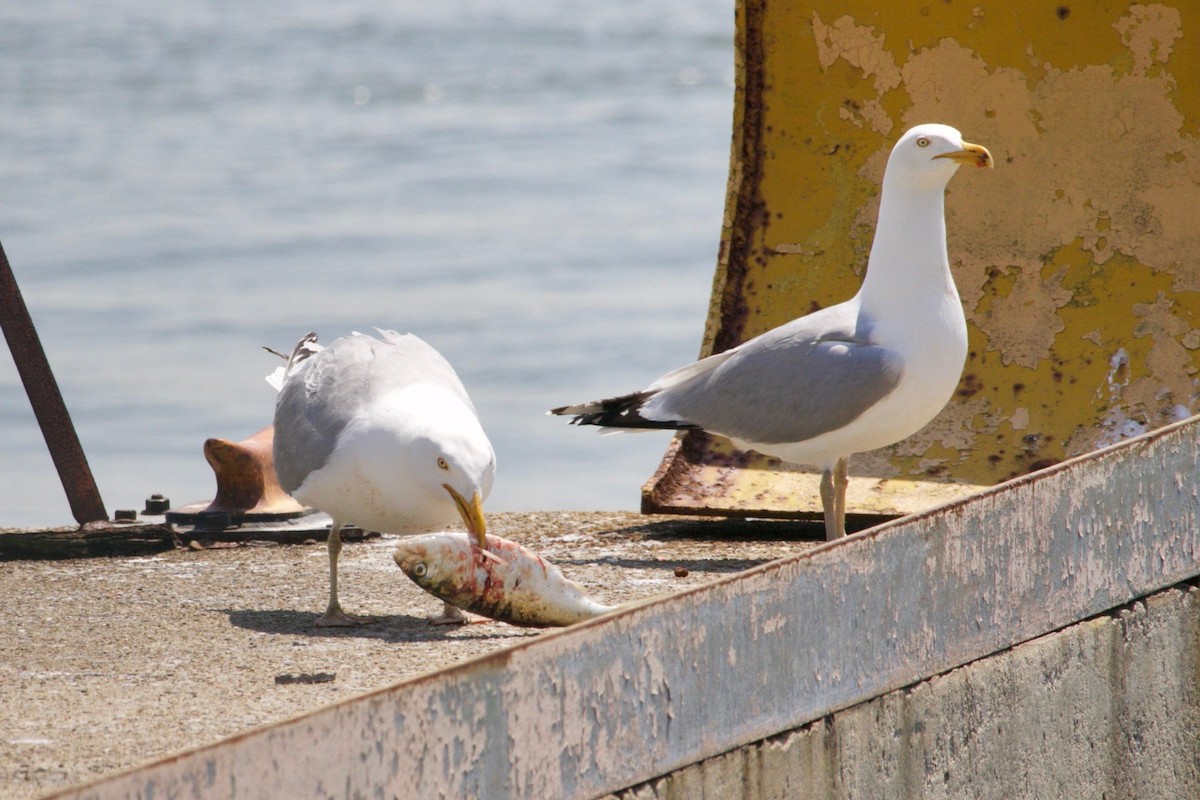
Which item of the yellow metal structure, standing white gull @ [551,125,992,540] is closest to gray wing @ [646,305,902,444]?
standing white gull @ [551,125,992,540]

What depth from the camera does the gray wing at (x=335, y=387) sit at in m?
3.76

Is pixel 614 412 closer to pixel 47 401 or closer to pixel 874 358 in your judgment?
pixel 874 358

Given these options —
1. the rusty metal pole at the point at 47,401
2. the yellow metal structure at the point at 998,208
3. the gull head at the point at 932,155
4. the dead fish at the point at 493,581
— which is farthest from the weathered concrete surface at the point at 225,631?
the gull head at the point at 932,155

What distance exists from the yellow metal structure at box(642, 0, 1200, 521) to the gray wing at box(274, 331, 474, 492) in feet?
3.89

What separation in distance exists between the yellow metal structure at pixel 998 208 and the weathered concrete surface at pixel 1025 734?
1.93 metres

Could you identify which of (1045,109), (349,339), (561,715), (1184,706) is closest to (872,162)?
(1045,109)

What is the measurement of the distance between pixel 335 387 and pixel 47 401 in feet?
3.69

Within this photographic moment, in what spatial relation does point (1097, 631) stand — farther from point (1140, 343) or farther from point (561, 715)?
point (1140, 343)

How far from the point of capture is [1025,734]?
9.05 feet

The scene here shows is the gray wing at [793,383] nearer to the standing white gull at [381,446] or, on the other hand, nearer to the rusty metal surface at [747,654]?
the standing white gull at [381,446]

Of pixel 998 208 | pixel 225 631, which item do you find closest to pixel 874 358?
pixel 225 631

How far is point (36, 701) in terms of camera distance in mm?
2818

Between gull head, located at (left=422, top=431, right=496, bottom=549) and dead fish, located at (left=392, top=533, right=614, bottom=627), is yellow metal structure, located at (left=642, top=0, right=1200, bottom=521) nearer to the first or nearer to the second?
gull head, located at (left=422, top=431, right=496, bottom=549)

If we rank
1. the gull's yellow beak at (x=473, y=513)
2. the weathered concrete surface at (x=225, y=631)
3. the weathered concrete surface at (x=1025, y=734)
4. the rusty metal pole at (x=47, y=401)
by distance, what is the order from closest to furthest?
the weathered concrete surface at (x=1025, y=734), the weathered concrete surface at (x=225, y=631), the gull's yellow beak at (x=473, y=513), the rusty metal pole at (x=47, y=401)
